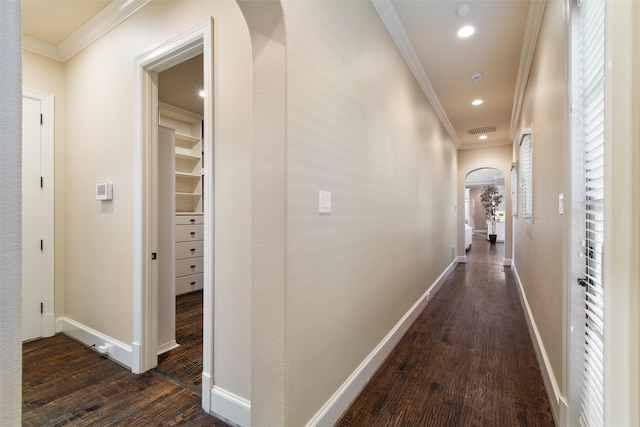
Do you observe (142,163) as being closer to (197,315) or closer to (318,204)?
(318,204)

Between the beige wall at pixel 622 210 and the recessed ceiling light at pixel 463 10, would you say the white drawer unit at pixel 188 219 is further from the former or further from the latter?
the beige wall at pixel 622 210

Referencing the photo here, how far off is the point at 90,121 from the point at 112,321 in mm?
1687

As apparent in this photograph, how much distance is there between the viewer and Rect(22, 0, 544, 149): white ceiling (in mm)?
2195

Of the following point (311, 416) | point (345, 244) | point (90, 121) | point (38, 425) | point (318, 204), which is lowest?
point (38, 425)

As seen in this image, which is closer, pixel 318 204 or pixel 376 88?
pixel 318 204

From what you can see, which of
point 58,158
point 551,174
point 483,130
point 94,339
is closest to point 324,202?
point 551,174

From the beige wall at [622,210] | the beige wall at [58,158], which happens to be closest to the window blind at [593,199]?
the beige wall at [622,210]

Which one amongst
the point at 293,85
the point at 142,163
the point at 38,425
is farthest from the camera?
the point at 142,163

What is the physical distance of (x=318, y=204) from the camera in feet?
4.67

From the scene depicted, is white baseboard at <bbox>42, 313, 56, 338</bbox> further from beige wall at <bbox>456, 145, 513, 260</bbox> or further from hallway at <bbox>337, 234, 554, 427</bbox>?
beige wall at <bbox>456, 145, 513, 260</bbox>

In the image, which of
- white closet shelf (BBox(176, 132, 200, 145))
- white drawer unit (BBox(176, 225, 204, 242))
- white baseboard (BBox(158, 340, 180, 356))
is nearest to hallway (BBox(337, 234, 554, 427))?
white baseboard (BBox(158, 340, 180, 356))

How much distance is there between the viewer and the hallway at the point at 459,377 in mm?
→ 1613

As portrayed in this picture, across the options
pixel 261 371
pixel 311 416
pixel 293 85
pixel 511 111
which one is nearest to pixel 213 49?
pixel 293 85

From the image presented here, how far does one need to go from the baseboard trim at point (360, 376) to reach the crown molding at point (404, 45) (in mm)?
2544
